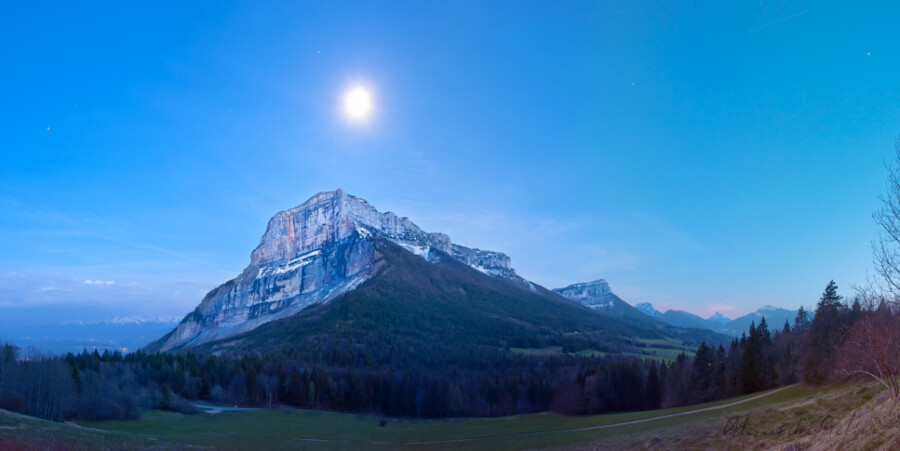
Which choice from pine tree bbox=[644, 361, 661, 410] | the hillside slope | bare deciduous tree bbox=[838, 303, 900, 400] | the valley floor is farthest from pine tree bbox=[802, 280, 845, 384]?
the hillside slope

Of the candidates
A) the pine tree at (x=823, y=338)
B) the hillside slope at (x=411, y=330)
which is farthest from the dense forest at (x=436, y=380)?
the hillside slope at (x=411, y=330)

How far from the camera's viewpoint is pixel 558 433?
132ft

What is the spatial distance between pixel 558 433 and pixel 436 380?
172ft

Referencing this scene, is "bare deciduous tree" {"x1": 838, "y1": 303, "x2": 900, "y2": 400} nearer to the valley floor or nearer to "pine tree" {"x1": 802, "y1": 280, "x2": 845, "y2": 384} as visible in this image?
the valley floor

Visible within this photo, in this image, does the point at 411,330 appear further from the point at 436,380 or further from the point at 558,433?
the point at 558,433

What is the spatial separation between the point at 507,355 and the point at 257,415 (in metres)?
81.1

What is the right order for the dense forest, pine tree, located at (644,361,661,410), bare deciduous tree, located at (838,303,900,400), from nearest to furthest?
bare deciduous tree, located at (838,303,900,400)
the dense forest
pine tree, located at (644,361,661,410)

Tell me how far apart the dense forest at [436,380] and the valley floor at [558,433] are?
6327mm

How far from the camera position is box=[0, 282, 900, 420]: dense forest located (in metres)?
48.6

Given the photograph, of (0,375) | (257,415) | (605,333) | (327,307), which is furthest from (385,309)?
(0,375)

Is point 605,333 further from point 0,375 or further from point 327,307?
point 0,375

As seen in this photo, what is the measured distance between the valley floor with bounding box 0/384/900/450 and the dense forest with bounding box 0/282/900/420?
249 inches

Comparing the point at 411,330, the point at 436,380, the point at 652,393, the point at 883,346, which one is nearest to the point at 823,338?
the point at 652,393

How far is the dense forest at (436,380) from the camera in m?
48.6
